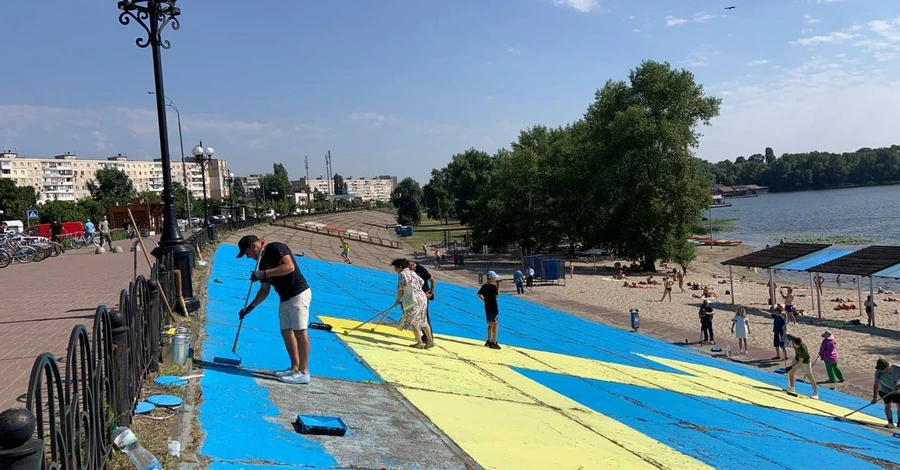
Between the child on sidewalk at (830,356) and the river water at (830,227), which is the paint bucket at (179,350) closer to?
the child on sidewalk at (830,356)

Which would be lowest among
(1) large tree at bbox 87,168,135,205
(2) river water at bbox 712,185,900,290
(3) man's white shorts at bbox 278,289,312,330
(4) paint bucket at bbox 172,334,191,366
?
(2) river water at bbox 712,185,900,290

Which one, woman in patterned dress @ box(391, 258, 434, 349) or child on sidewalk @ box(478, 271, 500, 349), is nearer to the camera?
woman in patterned dress @ box(391, 258, 434, 349)

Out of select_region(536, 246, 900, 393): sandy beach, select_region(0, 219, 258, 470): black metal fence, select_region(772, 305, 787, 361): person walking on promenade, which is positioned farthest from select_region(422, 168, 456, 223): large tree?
select_region(0, 219, 258, 470): black metal fence

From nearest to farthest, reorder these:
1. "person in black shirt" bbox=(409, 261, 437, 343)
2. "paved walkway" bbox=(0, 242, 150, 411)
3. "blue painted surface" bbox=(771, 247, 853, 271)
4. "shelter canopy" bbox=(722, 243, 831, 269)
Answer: "paved walkway" bbox=(0, 242, 150, 411) → "person in black shirt" bbox=(409, 261, 437, 343) → "blue painted surface" bbox=(771, 247, 853, 271) → "shelter canopy" bbox=(722, 243, 831, 269)

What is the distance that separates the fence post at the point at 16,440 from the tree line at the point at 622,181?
141 ft

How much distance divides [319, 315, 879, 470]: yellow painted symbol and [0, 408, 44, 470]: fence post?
3.53 metres

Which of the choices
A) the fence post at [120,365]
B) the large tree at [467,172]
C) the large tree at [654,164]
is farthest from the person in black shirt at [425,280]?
the large tree at [467,172]

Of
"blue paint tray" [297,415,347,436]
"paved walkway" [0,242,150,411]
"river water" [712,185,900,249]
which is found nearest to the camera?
"blue paint tray" [297,415,347,436]

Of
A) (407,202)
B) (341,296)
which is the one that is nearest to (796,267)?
(341,296)

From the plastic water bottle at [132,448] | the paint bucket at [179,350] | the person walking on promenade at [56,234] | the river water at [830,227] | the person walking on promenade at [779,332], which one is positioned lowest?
the river water at [830,227]

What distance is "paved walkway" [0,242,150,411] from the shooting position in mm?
6752

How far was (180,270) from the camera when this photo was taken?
31.3ft

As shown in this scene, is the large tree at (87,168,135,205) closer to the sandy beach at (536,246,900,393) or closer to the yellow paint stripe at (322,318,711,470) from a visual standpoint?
the sandy beach at (536,246,900,393)

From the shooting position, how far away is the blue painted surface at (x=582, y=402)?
17.3 feet
